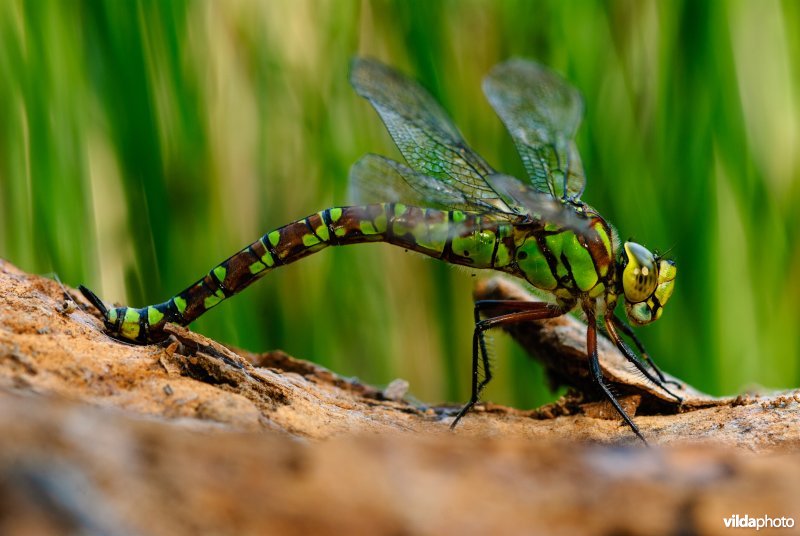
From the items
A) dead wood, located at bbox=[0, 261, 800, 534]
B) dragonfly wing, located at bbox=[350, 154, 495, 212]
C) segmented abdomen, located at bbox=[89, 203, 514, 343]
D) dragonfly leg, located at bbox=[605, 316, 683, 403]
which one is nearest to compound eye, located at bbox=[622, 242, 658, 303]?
dragonfly leg, located at bbox=[605, 316, 683, 403]

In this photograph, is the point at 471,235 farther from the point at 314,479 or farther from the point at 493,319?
the point at 314,479

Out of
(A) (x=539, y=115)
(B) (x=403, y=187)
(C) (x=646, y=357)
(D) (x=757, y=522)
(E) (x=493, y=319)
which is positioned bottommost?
(C) (x=646, y=357)

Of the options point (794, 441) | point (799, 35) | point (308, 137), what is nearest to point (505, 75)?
point (308, 137)

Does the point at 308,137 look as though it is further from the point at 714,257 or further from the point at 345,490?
the point at 345,490

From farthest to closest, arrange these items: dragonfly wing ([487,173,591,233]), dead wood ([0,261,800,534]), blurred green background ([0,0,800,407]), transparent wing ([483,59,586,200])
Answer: blurred green background ([0,0,800,407]) < transparent wing ([483,59,586,200]) < dragonfly wing ([487,173,591,233]) < dead wood ([0,261,800,534])

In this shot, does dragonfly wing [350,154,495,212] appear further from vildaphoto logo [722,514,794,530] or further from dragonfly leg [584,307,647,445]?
vildaphoto logo [722,514,794,530]

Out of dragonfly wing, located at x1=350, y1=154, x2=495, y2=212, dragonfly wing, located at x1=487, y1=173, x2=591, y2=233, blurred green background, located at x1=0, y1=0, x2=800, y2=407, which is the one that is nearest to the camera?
dragonfly wing, located at x1=487, y1=173, x2=591, y2=233

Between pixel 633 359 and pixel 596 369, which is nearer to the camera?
pixel 596 369

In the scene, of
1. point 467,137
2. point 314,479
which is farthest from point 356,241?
point 314,479
